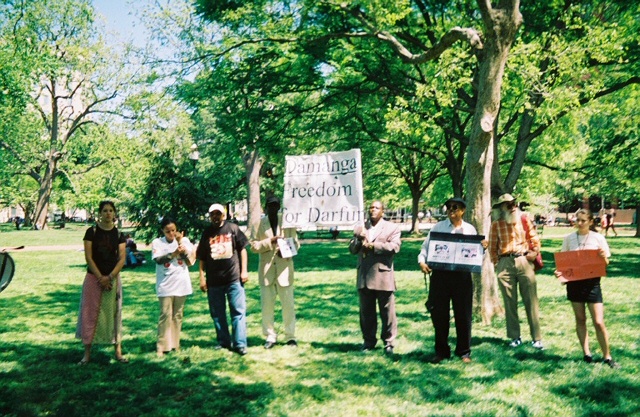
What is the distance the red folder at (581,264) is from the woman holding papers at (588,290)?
57 millimetres

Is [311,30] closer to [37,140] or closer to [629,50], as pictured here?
[629,50]

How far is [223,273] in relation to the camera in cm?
707

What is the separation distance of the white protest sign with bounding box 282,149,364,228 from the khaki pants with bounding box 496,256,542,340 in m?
2.19

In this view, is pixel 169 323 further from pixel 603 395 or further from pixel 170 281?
pixel 603 395

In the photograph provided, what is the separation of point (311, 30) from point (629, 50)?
26.3 ft

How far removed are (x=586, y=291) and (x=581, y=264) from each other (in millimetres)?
350

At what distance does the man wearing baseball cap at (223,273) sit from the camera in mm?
7035

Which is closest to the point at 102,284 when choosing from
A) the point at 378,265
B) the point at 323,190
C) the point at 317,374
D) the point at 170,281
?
the point at 170,281

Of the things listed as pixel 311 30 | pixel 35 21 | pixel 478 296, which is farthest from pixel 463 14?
pixel 35 21

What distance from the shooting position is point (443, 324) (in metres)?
6.54

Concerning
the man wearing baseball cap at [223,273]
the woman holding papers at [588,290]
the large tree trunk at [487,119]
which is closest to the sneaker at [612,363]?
the woman holding papers at [588,290]

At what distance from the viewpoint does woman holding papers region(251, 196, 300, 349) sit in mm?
7258

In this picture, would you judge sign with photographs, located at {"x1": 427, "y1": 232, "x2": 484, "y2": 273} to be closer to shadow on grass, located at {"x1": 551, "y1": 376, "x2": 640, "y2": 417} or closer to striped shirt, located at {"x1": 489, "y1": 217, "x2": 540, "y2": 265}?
striped shirt, located at {"x1": 489, "y1": 217, "x2": 540, "y2": 265}

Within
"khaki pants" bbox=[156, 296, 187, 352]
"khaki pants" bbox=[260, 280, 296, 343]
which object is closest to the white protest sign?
"khaki pants" bbox=[260, 280, 296, 343]
